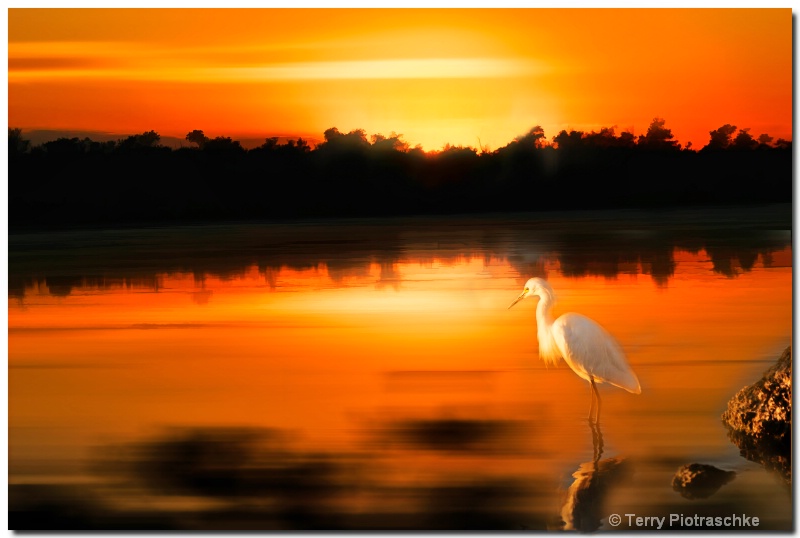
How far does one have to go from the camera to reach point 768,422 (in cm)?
450

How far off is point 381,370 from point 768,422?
1.47 m

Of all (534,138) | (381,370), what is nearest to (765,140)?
(534,138)

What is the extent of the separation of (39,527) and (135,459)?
416mm

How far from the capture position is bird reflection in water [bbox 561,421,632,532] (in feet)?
14.1

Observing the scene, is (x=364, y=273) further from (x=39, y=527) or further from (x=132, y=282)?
(x=39, y=527)

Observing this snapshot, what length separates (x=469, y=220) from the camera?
4.81 metres

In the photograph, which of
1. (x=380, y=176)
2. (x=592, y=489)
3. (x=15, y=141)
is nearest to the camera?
(x=592, y=489)

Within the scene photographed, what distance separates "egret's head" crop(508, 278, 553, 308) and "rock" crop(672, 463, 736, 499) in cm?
87

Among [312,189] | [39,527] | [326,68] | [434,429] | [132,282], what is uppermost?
[326,68]

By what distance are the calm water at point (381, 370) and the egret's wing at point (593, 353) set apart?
6cm

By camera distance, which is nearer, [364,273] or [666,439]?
[666,439]

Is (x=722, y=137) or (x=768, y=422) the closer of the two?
(x=768, y=422)

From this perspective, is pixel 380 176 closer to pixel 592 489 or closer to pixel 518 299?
pixel 518 299

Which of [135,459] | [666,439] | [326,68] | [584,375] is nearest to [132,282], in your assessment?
[135,459]
